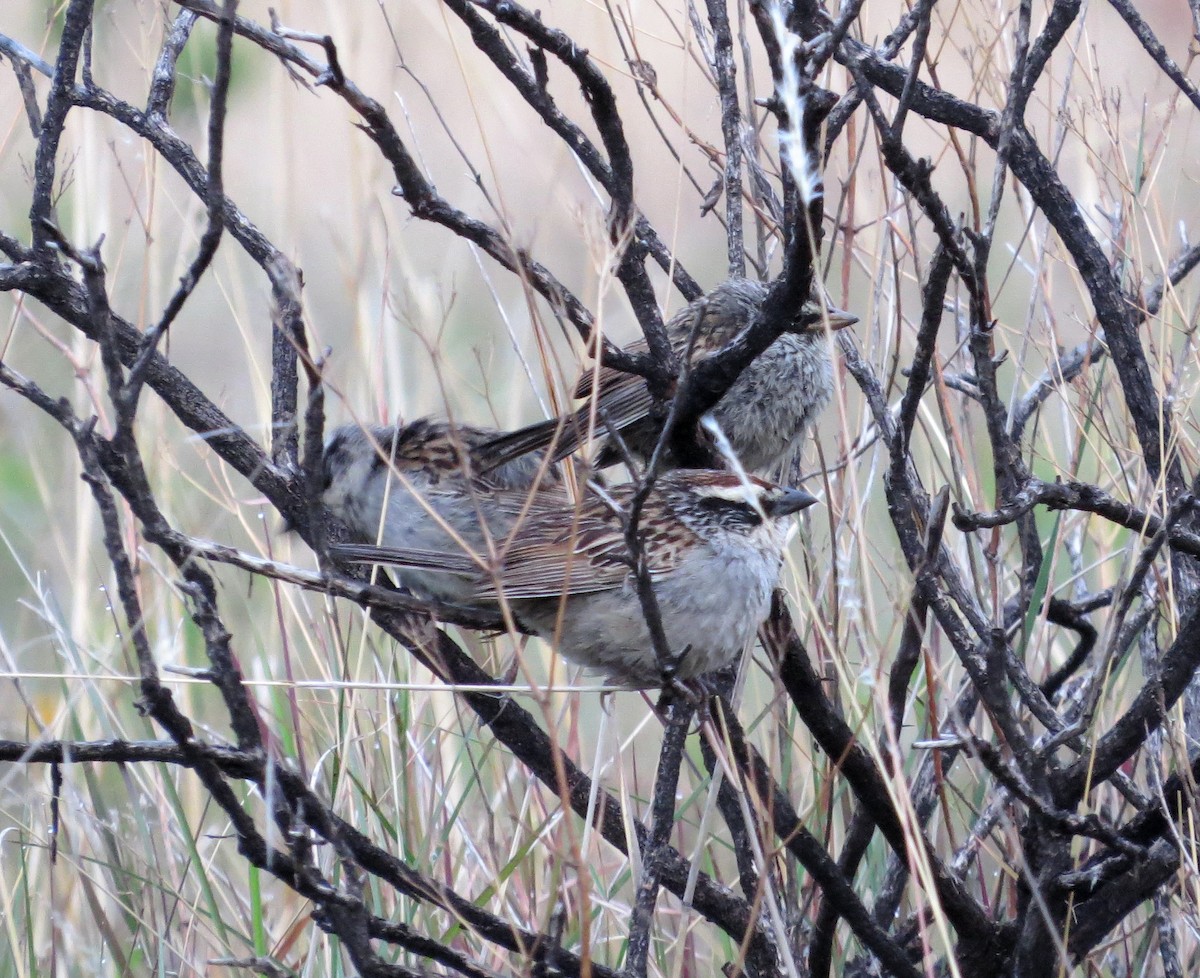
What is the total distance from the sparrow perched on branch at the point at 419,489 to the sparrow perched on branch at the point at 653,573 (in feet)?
0.47

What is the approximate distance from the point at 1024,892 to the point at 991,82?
5.16ft

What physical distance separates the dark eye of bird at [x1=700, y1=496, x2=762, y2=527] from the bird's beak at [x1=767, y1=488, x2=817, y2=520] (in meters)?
0.06

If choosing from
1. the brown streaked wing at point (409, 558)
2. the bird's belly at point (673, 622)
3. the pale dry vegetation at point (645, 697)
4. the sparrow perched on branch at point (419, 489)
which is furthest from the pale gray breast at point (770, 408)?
the brown streaked wing at point (409, 558)

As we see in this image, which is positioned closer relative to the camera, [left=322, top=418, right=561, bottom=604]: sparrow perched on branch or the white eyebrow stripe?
the white eyebrow stripe

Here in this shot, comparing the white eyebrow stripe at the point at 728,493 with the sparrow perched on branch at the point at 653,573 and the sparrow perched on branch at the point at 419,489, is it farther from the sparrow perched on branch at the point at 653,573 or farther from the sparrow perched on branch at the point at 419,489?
the sparrow perched on branch at the point at 419,489

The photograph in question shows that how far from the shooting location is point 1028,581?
8.36ft

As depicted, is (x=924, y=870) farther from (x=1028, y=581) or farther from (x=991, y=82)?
(x=991, y=82)

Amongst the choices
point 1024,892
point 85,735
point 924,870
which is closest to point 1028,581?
point 1024,892

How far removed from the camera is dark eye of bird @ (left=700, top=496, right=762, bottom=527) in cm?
291

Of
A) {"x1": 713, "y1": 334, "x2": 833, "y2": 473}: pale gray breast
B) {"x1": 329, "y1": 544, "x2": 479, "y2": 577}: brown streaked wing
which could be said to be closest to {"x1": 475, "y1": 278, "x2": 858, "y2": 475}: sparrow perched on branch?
{"x1": 713, "y1": 334, "x2": 833, "y2": 473}: pale gray breast

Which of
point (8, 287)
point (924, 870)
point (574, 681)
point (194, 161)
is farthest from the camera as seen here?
point (574, 681)

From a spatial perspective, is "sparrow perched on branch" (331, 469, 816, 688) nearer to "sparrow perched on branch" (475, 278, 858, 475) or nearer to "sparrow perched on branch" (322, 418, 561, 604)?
"sparrow perched on branch" (322, 418, 561, 604)

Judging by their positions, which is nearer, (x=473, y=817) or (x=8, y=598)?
(x=473, y=817)

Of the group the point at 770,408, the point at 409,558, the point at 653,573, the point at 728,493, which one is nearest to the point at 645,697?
the point at 653,573
